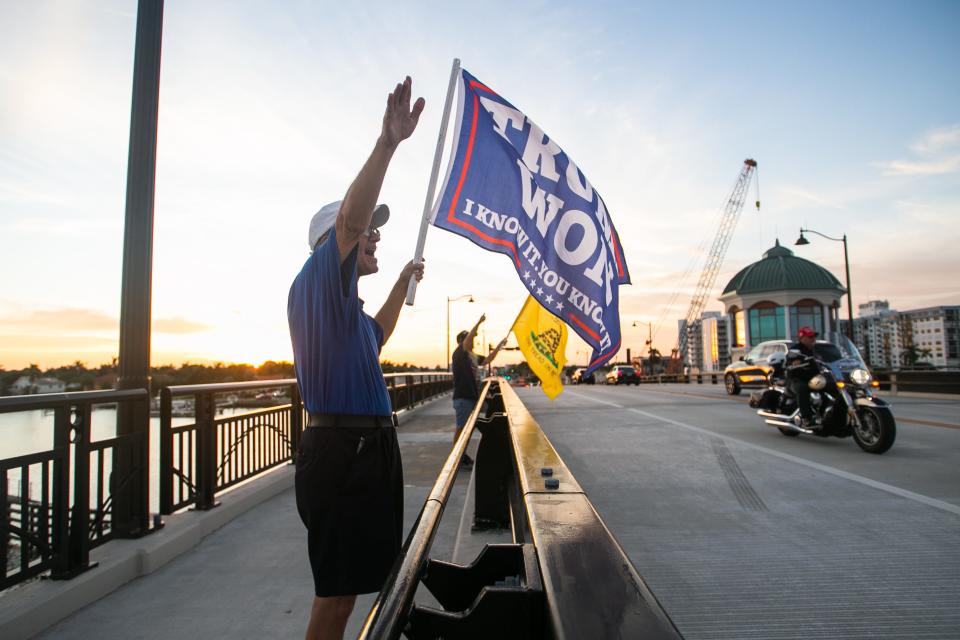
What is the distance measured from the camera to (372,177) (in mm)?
2145

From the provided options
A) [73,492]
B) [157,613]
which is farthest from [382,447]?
[73,492]

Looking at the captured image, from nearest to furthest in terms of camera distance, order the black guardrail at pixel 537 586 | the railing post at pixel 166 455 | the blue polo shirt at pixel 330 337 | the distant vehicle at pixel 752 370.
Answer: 1. the black guardrail at pixel 537 586
2. the blue polo shirt at pixel 330 337
3. the railing post at pixel 166 455
4. the distant vehicle at pixel 752 370

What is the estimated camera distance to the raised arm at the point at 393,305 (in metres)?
3.07

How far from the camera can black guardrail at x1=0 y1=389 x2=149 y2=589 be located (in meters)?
3.16

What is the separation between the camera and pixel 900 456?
7.57m

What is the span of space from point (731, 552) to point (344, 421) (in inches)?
122

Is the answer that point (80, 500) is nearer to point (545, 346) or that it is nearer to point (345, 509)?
point (345, 509)

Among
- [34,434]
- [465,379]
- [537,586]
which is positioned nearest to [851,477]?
[465,379]

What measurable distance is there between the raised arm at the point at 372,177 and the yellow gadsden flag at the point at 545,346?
5.05 m

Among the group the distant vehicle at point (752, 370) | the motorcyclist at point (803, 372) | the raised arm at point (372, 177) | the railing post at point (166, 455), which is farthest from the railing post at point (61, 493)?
the distant vehicle at point (752, 370)

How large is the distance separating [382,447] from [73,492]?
2446 mm

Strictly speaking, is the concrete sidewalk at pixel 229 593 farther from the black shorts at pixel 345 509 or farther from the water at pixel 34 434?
the black shorts at pixel 345 509

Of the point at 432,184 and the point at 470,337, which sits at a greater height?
the point at 432,184

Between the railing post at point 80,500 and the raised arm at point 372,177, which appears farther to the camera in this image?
the railing post at point 80,500
